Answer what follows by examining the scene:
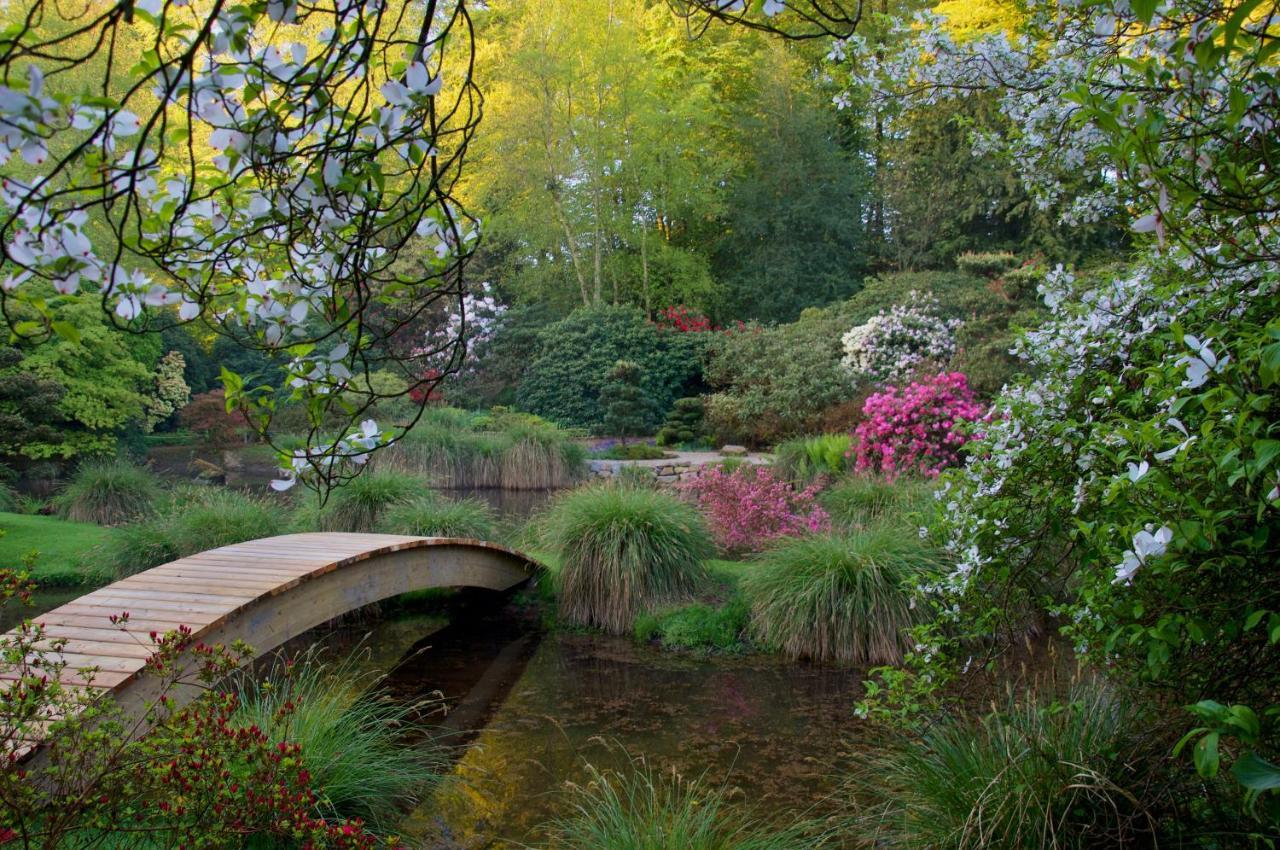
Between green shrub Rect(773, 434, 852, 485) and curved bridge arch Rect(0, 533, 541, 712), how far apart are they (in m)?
3.67

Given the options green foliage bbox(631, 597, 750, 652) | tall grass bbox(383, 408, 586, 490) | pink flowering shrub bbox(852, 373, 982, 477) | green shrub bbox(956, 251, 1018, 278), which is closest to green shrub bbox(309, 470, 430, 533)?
green foliage bbox(631, 597, 750, 652)

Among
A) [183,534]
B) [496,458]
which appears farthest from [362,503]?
[496,458]

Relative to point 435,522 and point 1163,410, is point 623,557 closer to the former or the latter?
point 435,522

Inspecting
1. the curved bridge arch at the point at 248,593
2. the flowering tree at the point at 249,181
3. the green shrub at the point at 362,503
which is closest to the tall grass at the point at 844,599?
the curved bridge arch at the point at 248,593

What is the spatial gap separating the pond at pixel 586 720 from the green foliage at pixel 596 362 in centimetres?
843

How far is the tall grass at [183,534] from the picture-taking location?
650 cm

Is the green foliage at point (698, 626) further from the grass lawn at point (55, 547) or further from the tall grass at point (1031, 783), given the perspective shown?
the grass lawn at point (55, 547)

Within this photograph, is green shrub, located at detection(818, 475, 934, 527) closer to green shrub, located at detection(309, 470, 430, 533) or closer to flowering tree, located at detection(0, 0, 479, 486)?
green shrub, located at detection(309, 470, 430, 533)

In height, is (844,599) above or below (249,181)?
below

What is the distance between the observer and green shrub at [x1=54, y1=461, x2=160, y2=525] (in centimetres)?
852

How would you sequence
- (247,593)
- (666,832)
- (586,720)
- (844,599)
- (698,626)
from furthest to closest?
1. (698,626)
2. (844,599)
3. (586,720)
4. (247,593)
5. (666,832)

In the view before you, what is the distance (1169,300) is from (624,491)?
4.46m

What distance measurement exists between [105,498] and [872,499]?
7095 mm

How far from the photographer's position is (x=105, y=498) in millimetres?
8602
